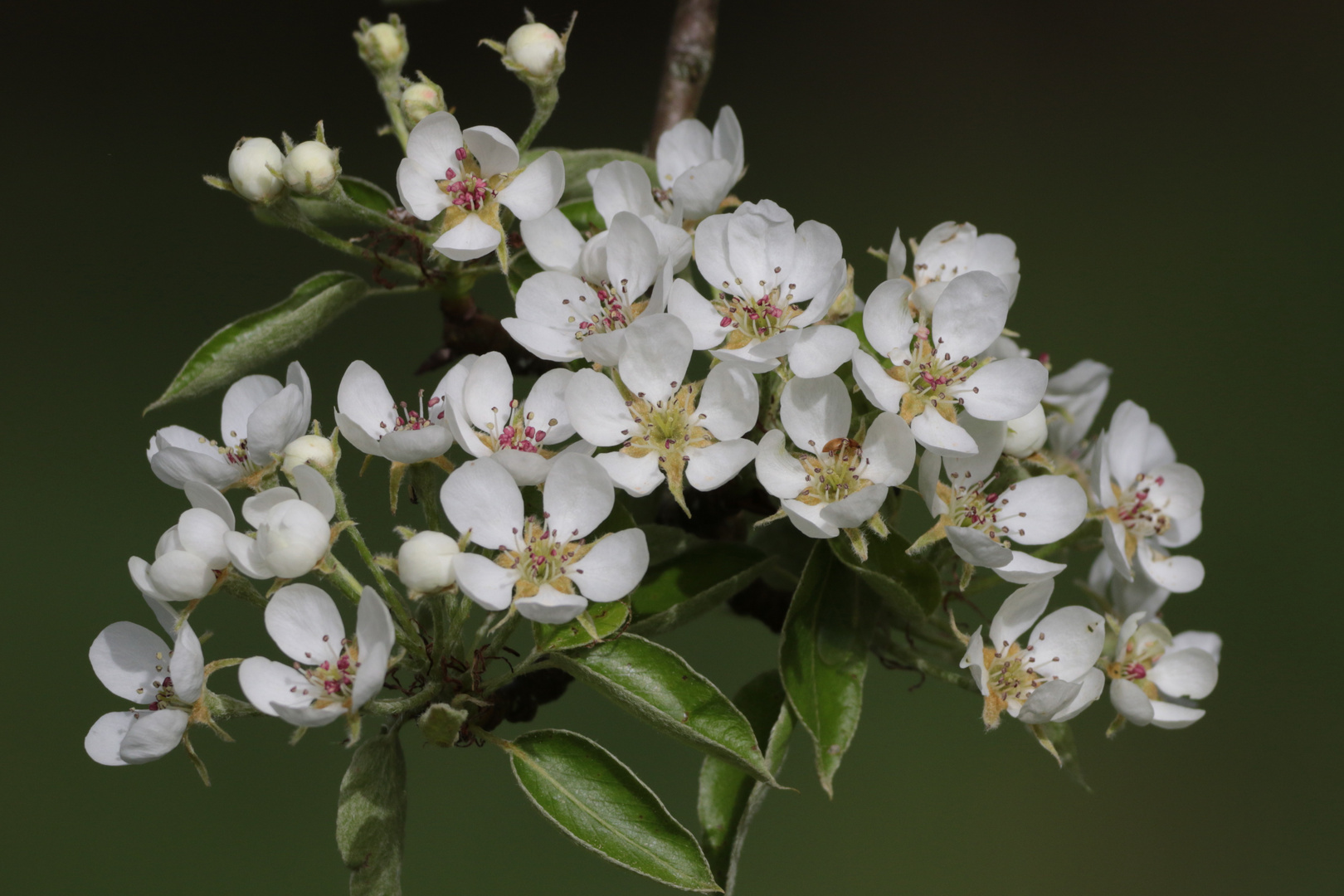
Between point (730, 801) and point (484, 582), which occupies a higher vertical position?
point (484, 582)

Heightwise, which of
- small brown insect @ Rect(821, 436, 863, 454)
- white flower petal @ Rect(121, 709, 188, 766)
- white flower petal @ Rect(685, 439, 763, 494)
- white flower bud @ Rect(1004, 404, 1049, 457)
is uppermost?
white flower bud @ Rect(1004, 404, 1049, 457)

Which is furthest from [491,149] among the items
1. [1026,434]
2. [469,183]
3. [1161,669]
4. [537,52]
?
[1161,669]

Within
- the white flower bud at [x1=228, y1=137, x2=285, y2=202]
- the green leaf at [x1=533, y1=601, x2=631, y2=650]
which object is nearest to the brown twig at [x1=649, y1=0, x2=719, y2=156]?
the white flower bud at [x1=228, y1=137, x2=285, y2=202]

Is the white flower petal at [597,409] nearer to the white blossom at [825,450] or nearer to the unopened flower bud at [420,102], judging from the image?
the white blossom at [825,450]

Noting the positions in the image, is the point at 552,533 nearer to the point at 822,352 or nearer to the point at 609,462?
the point at 609,462

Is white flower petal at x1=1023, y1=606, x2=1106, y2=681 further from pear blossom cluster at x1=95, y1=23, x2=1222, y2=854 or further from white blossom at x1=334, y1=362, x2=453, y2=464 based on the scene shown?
white blossom at x1=334, y1=362, x2=453, y2=464

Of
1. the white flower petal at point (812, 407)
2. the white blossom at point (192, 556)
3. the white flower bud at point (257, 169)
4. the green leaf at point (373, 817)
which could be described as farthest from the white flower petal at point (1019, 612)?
the white flower bud at point (257, 169)

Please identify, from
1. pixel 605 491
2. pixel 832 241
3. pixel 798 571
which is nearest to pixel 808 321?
pixel 832 241
